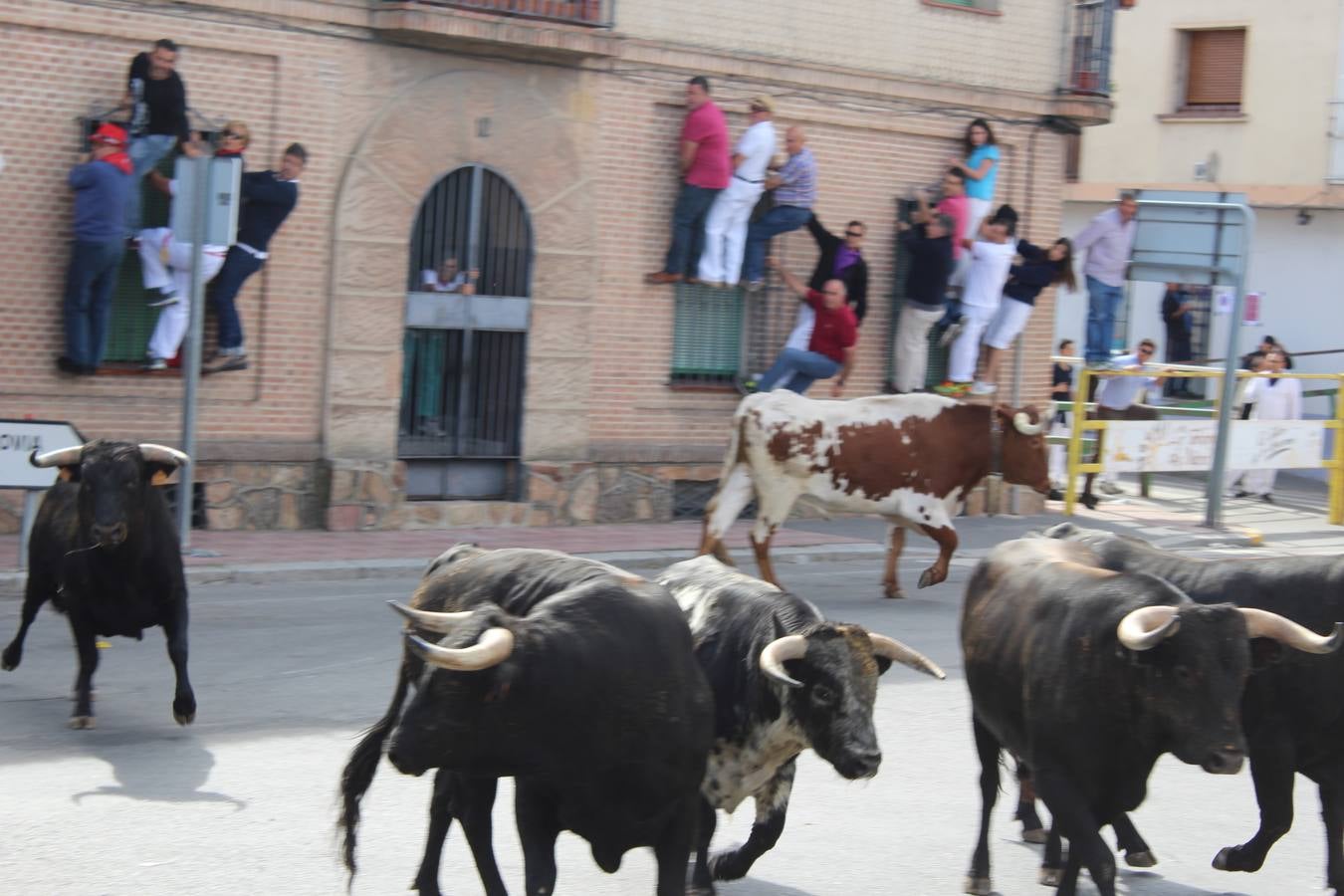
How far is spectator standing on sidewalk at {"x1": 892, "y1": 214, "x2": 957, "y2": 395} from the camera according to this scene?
19703 millimetres

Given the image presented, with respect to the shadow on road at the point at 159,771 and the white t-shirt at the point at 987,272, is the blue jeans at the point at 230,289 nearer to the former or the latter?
the shadow on road at the point at 159,771

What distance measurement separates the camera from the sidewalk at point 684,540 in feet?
47.1

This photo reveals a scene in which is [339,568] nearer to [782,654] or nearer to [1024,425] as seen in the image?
[1024,425]

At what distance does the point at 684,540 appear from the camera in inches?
682

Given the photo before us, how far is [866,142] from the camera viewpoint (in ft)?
65.8

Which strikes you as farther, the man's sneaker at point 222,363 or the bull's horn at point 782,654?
the man's sneaker at point 222,363

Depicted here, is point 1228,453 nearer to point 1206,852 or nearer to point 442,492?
point 442,492

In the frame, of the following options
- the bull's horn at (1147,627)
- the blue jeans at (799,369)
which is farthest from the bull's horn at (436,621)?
the blue jeans at (799,369)

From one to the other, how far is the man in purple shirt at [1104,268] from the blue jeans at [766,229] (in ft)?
14.4

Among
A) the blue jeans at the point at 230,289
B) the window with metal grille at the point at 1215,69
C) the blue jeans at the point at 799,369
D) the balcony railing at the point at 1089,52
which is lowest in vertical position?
the blue jeans at the point at 799,369

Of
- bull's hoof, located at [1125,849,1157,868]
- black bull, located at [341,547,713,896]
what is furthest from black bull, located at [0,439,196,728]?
bull's hoof, located at [1125,849,1157,868]

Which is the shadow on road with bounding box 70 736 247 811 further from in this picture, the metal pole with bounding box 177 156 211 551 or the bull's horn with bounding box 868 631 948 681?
the metal pole with bounding box 177 156 211 551

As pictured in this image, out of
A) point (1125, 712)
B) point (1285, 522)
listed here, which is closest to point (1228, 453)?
point (1285, 522)

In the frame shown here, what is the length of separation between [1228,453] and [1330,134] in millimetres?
11092
